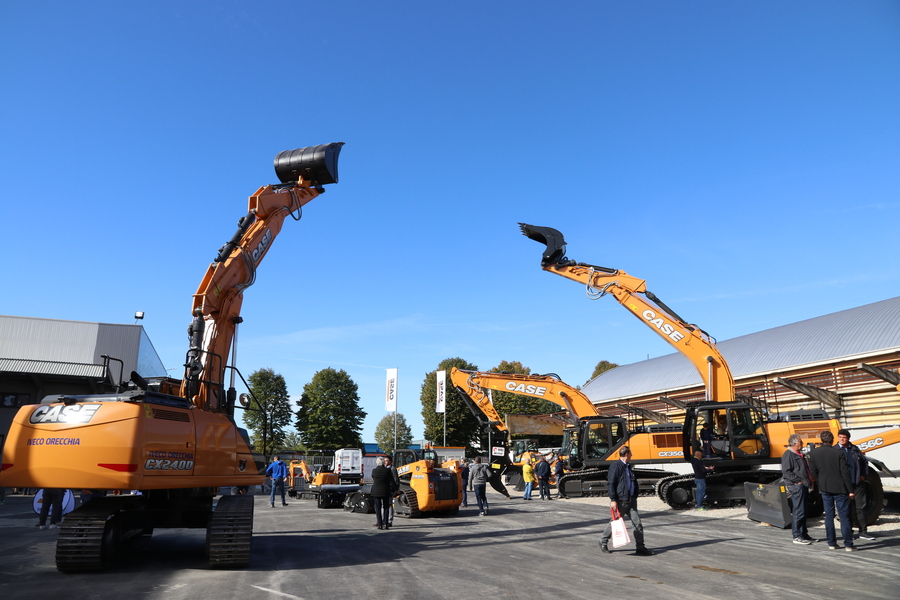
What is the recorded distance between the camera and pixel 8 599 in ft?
23.0

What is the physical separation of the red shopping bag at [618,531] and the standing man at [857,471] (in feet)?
12.3

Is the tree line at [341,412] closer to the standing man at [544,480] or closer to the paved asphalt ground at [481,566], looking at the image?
the standing man at [544,480]

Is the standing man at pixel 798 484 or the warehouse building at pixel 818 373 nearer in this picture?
the standing man at pixel 798 484

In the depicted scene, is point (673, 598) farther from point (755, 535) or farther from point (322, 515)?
point (322, 515)

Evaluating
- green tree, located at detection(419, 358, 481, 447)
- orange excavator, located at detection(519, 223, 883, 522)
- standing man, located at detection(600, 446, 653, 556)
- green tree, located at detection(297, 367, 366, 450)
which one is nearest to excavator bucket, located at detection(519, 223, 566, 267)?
orange excavator, located at detection(519, 223, 883, 522)

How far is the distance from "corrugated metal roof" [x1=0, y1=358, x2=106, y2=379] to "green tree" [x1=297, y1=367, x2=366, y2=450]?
28128 mm

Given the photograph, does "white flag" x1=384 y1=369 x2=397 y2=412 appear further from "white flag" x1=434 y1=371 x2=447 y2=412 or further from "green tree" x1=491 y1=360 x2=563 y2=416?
"green tree" x1=491 y1=360 x2=563 y2=416

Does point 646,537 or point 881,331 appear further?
point 881,331

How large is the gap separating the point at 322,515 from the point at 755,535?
11981 millimetres

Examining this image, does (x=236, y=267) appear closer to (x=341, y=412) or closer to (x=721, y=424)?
(x=721, y=424)

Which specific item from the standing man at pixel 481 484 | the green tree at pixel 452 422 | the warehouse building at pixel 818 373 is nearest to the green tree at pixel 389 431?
the green tree at pixel 452 422

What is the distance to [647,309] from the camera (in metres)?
18.6

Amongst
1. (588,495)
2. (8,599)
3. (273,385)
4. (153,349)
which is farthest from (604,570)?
(273,385)

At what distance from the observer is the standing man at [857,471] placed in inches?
386
